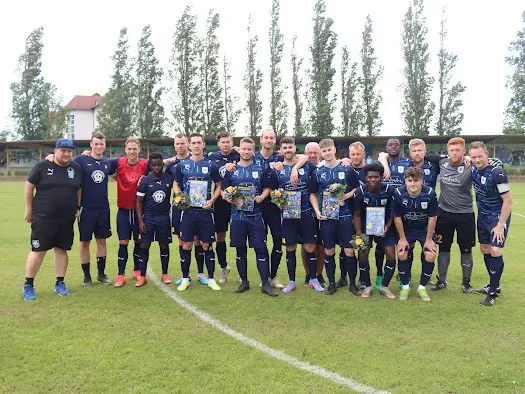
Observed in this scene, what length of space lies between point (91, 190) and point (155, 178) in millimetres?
940

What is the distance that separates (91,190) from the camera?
239 inches

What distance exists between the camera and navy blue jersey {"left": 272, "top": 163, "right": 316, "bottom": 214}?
5.82 metres

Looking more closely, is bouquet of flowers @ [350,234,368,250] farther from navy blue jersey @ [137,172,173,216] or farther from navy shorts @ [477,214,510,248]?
navy blue jersey @ [137,172,173,216]

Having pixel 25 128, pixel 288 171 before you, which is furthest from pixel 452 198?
pixel 25 128

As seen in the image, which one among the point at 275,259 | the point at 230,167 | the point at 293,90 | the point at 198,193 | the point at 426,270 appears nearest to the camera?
the point at 426,270

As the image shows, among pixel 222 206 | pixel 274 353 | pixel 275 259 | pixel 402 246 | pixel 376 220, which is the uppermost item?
pixel 222 206

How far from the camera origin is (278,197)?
558cm

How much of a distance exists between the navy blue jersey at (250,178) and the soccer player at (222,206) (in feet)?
1.84

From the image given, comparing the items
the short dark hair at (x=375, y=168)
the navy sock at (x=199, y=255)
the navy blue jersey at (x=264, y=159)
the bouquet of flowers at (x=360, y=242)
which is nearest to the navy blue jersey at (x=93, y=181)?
the navy sock at (x=199, y=255)

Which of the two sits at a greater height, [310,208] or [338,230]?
[310,208]

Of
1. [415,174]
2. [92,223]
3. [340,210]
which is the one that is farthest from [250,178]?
[92,223]

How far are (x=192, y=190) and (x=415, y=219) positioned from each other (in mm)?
3085

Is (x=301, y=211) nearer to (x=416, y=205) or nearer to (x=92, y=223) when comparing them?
(x=416, y=205)

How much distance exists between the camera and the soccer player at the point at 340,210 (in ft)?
18.7
